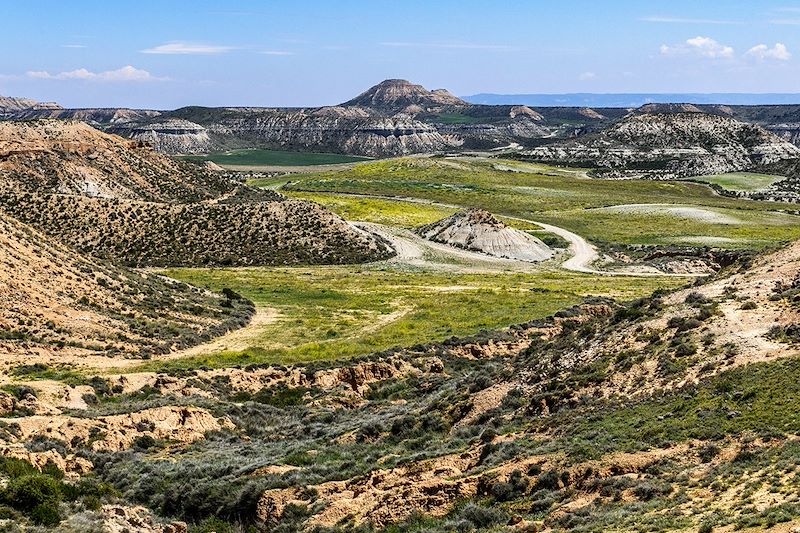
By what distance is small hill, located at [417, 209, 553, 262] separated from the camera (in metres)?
98.8

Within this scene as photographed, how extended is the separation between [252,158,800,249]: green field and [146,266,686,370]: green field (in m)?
29.1

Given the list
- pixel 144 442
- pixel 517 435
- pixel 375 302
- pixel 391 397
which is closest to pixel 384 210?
pixel 375 302

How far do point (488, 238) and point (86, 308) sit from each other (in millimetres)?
62291

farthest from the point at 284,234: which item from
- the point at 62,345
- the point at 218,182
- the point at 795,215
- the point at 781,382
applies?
the point at 795,215

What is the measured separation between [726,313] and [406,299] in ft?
126

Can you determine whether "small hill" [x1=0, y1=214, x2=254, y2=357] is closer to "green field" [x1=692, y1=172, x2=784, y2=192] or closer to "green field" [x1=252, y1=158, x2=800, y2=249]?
"green field" [x1=252, y1=158, x2=800, y2=249]

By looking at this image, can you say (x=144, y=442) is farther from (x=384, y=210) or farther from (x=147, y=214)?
(x=384, y=210)

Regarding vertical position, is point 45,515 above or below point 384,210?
below

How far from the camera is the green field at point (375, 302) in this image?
157ft

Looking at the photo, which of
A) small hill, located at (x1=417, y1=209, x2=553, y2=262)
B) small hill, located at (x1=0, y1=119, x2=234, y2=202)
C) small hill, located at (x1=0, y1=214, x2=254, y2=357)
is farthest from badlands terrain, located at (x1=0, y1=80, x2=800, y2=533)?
small hill, located at (x1=0, y1=119, x2=234, y2=202)

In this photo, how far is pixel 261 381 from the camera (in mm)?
39844

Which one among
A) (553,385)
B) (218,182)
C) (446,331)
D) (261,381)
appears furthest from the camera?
(218,182)

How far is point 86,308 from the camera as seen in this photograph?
157ft

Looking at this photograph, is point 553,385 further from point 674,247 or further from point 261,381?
point 674,247
